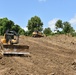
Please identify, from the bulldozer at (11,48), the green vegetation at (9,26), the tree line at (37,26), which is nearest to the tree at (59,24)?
the tree line at (37,26)

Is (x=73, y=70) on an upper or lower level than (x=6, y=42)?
lower

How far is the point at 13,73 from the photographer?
1187 centimetres

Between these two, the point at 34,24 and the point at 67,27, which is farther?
the point at 34,24

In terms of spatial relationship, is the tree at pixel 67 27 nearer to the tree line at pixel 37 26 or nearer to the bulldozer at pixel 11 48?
the tree line at pixel 37 26

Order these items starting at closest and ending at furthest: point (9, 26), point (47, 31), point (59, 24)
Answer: point (59, 24)
point (47, 31)
point (9, 26)

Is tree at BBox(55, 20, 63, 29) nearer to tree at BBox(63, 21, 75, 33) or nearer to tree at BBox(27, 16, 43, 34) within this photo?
tree at BBox(63, 21, 75, 33)

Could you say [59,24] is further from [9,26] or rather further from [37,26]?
[9,26]

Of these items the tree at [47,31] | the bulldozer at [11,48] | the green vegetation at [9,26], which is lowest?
the bulldozer at [11,48]

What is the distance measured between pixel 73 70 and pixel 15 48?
13.5 ft

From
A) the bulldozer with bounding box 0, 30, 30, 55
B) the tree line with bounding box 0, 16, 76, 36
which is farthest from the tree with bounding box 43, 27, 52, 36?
the bulldozer with bounding box 0, 30, 30, 55

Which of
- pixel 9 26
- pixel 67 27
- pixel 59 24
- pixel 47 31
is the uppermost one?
pixel 59 24

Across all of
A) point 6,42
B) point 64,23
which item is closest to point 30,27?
point 64,23

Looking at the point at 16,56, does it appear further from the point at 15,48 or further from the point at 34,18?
the point at 34,18

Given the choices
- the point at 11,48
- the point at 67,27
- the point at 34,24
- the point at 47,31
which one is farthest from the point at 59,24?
the point at 11,48
